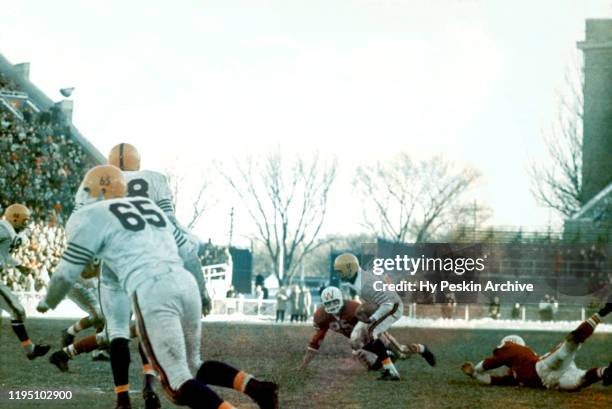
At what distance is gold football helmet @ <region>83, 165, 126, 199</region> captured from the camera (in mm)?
4512

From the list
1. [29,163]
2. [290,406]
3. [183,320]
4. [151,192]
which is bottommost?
[290,406]

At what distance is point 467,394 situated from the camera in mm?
6992

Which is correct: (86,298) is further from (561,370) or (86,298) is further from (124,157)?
(561,370)

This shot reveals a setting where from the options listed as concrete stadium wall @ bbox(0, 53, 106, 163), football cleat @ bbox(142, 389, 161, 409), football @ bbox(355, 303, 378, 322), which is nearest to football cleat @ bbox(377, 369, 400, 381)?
football @ bbox(355, 303, 378, 322)

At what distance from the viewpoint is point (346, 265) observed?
8375 mm

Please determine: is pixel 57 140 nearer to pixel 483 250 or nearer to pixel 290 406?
pixel 483 250

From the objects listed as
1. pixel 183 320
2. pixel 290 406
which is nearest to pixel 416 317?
pixel 290 406

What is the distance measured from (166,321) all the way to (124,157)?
80.9 inches

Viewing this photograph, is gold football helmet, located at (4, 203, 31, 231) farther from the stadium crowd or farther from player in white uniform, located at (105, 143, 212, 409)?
the stadium crowd

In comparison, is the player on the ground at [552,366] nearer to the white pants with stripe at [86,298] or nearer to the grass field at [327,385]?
the grass field at [327,385]

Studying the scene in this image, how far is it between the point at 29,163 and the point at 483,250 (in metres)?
8.45

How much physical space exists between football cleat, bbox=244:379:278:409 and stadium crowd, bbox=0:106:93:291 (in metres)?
13.1

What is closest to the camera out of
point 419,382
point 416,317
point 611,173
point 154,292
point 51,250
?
point 154,292

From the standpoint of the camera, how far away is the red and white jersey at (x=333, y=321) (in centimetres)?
895
